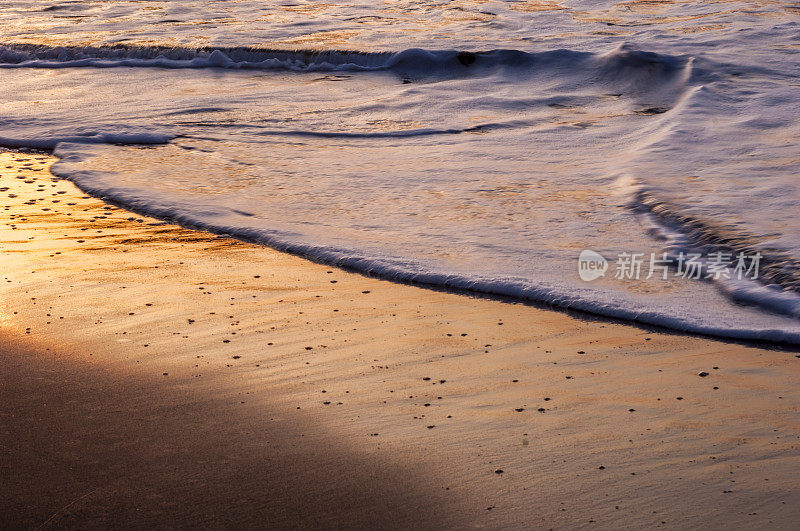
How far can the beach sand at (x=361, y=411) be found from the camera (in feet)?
8.05

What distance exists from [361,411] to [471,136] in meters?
5.18

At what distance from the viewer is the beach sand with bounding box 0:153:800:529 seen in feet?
8.05

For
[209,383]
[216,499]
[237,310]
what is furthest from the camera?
[237,310]

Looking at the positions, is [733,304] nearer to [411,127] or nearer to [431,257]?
[431,257]

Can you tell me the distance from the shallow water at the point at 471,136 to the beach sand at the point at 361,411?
0.49 metres

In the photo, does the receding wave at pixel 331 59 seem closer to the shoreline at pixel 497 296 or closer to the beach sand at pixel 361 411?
the shoreline at pixel 497 296

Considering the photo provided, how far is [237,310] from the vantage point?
13.0ft

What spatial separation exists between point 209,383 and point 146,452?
1.73 ft

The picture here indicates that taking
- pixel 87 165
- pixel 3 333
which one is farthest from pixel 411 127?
pixel 3 333

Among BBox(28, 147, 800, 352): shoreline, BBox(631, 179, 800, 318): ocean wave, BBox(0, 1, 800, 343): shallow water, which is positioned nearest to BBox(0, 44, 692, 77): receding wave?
BBox(0, 1, 800, 343): shallow water

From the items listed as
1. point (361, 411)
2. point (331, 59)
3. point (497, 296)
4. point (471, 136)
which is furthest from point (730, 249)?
point (331, 59)

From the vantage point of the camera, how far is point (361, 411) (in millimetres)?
3008

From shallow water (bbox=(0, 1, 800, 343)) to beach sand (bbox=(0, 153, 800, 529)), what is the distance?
490mm

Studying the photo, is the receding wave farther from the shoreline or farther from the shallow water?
the shoreline
